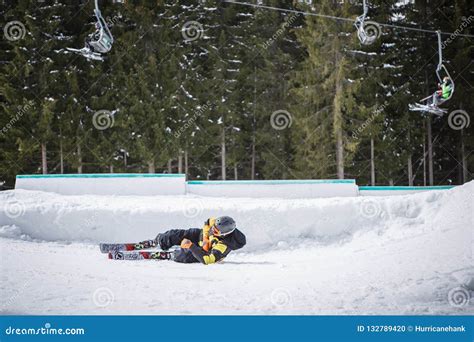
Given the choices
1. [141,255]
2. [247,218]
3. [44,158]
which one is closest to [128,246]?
[141,255]

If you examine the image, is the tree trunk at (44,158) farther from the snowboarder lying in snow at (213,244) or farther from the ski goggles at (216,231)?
the ski goggles at (216,231)

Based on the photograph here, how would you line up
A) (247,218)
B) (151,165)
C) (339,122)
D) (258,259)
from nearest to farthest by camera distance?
1. (258,259)
2. (247,218)
3. (339,122)
4. (151,165)

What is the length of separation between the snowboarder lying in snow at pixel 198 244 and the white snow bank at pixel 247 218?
6.32 feet

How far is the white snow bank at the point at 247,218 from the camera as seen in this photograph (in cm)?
977

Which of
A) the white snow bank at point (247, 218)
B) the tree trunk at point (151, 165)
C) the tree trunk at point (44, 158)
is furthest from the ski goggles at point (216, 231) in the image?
the tree trunk at point (151, 165)

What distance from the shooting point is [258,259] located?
8805 mm

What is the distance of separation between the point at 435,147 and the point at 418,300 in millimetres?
19065

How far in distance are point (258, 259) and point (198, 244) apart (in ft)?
4.19

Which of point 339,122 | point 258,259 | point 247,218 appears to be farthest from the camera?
point 339,122

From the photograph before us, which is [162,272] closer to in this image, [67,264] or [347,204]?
[67,264]

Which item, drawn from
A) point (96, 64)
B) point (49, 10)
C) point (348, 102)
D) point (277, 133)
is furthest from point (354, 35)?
point (49, 10)

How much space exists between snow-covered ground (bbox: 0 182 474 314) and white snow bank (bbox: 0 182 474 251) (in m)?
0.02

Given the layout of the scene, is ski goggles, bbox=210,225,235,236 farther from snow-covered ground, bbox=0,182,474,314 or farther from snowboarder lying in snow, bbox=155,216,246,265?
snow-covered ground, bbox=0,182,474,314

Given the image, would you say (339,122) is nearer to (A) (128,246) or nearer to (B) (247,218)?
(B) (247,218)
